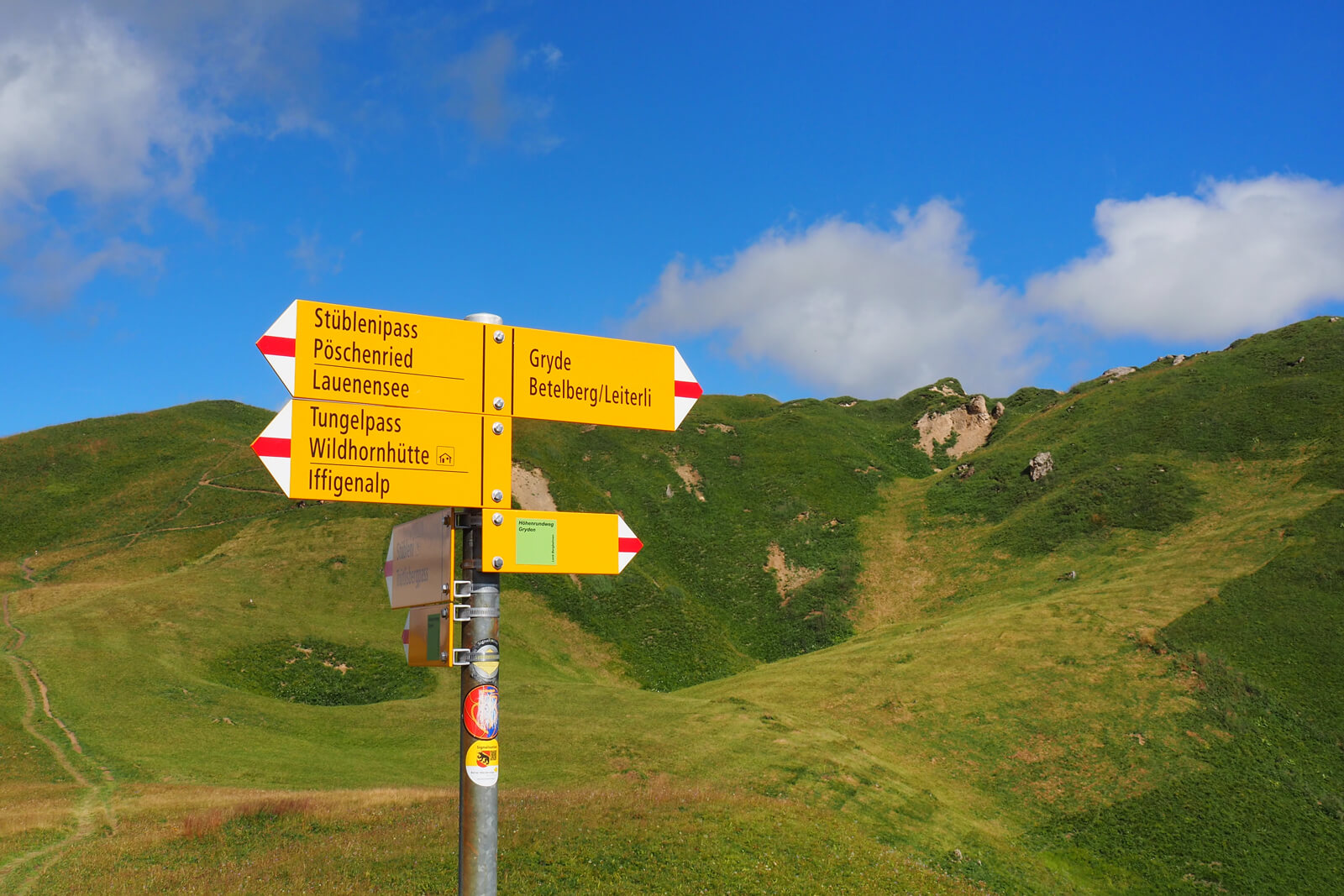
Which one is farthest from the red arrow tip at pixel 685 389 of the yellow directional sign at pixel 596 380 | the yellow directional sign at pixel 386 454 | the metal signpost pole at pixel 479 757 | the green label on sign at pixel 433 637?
the green label on sign at pixel 433 637

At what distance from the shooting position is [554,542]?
9.20m

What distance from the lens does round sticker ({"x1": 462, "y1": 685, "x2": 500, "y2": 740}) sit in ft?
26.9

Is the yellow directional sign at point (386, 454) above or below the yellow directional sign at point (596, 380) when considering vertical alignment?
below

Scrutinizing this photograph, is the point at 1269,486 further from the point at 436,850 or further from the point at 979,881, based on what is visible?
the point at 436,850

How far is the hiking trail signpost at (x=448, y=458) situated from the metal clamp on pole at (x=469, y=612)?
0.04 ft

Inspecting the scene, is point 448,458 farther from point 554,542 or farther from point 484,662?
point 484,662

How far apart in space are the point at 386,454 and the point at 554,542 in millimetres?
1950

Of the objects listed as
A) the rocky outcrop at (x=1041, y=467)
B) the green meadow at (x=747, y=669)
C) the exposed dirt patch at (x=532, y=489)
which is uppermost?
the rocky outcrop at (x=1041, y=467)

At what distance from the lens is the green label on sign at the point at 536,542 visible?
8.94m

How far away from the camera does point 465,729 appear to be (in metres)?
8.22

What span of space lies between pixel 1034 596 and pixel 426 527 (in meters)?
57.1

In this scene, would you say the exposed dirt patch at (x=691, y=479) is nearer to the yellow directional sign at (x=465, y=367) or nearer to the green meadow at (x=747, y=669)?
the green meadow at (x=747, y=669)

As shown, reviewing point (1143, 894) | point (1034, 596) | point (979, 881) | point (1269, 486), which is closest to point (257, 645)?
point (979, 881)

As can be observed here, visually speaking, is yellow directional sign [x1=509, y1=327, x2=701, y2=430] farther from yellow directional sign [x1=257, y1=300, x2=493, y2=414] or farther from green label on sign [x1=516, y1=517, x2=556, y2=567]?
A: green label on sign [x1=516, y1=517, x2=556, y2=567]
